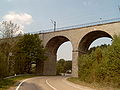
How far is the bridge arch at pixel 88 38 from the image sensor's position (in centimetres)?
4160

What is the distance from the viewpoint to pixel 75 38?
4400 centimetres

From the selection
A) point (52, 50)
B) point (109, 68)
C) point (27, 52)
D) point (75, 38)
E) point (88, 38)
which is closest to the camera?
point (109, 68)

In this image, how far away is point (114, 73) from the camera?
1945cm

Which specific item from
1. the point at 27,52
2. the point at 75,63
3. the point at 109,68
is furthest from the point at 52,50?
the point at 109,68

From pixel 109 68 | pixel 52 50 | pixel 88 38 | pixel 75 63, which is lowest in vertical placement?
pixel 109 68

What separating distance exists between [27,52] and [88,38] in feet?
41.9

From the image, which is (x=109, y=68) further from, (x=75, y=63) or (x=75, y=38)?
(x=75, y=38)

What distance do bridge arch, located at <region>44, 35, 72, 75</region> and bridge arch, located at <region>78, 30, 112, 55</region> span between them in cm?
549

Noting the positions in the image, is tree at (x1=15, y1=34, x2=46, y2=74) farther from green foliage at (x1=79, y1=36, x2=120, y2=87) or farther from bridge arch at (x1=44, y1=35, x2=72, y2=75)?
green foliage at (x1=79, y1=36, x2=120, y2=87)

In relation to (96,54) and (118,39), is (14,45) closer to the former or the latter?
(96,54)

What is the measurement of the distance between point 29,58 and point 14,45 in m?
3.99

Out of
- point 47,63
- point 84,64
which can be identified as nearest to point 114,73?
point 84,64

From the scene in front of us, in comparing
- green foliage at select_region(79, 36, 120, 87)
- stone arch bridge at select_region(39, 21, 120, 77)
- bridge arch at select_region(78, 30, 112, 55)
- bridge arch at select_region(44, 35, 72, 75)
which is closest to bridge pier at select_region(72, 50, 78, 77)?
stone arch bridge at select_region(39, 21, 120, 77)

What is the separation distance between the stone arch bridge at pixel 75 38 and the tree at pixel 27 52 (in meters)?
3.86
